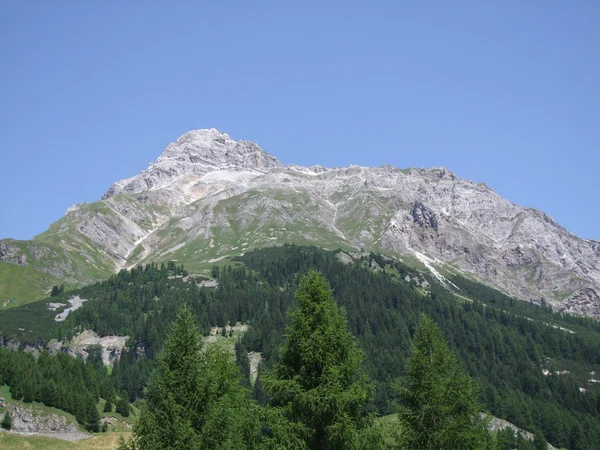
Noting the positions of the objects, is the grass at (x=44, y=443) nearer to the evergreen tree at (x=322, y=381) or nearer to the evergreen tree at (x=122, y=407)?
the evergreen tree at (x=322, y=381)

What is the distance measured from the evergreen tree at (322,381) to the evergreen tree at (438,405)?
413 cm

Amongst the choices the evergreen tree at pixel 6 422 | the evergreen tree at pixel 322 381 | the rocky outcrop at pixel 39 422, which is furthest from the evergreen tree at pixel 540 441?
the evergreen tree at pixel 322 381

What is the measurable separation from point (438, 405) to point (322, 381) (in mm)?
8210

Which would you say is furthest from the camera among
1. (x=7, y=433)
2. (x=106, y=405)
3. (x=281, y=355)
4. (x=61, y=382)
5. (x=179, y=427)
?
(x=106, y=405)

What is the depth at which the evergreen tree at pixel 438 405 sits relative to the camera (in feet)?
99.1

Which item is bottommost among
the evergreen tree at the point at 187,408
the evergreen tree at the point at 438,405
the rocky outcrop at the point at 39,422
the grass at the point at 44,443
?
the rocky outcrop at the point at 39,422

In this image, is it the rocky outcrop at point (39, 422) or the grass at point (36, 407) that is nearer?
the rocky outcrop at point (39, 422)

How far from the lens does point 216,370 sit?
32750 mm

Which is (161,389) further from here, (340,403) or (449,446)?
(449,446)

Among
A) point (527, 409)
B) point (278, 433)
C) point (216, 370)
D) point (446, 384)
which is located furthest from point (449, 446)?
point (527, 409)

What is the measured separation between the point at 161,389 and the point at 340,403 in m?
9.13

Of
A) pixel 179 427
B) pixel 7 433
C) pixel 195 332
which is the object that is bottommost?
pixel 7 433

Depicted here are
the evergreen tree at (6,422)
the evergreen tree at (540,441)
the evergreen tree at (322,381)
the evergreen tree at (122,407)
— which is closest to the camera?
the evergreen tree at (322,381)

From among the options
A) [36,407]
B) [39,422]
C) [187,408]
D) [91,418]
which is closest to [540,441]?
[91,418]
